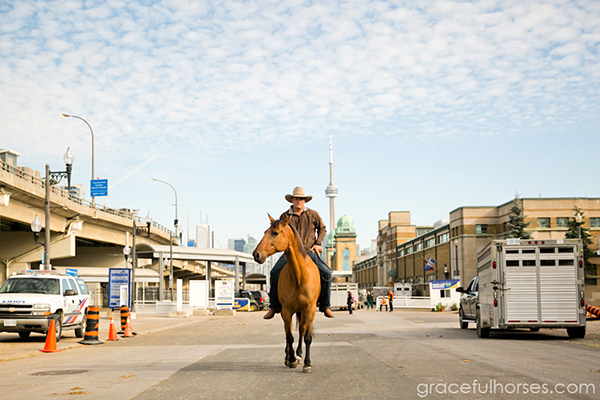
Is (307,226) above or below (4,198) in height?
below

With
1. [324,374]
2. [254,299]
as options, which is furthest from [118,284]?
[324,374]

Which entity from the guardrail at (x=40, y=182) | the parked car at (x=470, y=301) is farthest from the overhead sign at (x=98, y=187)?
the parked car at (x=470, y=301)

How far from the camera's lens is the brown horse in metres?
9.44

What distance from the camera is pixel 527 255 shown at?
18406mm

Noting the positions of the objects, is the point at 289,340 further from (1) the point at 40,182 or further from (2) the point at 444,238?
(2) the point at 444,238

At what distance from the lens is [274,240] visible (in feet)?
30.3

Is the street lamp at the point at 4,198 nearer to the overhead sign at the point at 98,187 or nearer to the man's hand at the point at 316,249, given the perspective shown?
the overhead sign at the point at 98,187

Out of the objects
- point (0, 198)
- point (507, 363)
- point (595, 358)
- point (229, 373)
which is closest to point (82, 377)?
point (229, 373)

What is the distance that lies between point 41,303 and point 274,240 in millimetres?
12770

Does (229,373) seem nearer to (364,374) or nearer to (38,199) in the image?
(364,374)

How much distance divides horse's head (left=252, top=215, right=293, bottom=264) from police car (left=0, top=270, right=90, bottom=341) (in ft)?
A: 40.9

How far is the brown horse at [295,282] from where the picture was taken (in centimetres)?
944

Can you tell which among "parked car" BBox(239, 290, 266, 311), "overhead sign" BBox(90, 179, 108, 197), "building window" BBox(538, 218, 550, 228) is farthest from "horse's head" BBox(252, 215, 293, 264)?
"building window" BBox(538, 218, 550, 228)

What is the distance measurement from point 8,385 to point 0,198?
2535cm
